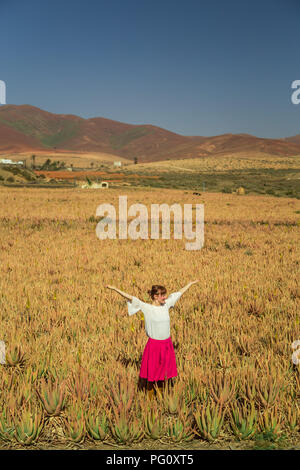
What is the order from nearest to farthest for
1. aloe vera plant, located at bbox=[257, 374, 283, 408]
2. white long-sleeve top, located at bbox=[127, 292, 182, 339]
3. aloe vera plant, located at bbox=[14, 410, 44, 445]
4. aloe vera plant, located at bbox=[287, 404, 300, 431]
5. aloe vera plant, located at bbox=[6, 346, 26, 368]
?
aloe vera plant, located at bbox=[14, 410, 44, 445], aloe vera plant, located at bbox=[287, 404, 300, 431], white long-sleeve top, located at bbox=[127, 292, 182, 339], aloe vera plant, located at bbox=[257, 374, 283, 408], aloe vera plant, located at bbox=[6, 346, 26, 368]

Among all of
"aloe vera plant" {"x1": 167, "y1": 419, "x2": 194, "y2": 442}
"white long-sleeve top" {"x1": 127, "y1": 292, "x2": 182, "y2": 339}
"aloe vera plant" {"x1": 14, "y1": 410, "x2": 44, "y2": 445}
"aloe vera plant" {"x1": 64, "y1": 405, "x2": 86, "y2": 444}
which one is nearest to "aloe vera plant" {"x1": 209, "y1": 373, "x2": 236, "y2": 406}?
"aloe vera plant" {"x1": 167, "y1": 419, "x2": 194, "y2": 442}

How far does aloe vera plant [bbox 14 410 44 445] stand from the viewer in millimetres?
3146

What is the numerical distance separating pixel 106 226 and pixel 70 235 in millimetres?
2786

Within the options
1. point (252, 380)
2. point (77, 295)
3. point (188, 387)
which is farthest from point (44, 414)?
point (77, 295)

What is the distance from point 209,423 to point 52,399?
1424 millimetres

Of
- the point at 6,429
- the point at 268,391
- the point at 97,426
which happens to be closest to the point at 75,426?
the point at 97,426

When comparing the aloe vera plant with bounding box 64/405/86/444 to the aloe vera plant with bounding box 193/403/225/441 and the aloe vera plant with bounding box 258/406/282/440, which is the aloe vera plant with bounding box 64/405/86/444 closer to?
the aloe vera plant with bounding box 193/403/225/441

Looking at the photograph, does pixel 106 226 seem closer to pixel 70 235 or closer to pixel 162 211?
pixel 70 235

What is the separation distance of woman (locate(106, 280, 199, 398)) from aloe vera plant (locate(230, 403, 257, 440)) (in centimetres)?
64

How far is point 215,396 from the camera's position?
11.4 ft

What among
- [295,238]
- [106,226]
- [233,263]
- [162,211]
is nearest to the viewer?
[233,263]

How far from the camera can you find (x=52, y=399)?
3.47 meters

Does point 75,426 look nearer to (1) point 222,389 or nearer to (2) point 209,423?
(2) point 209,423

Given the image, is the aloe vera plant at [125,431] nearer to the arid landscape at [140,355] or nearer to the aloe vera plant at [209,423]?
the arid landscape at [140,355]
